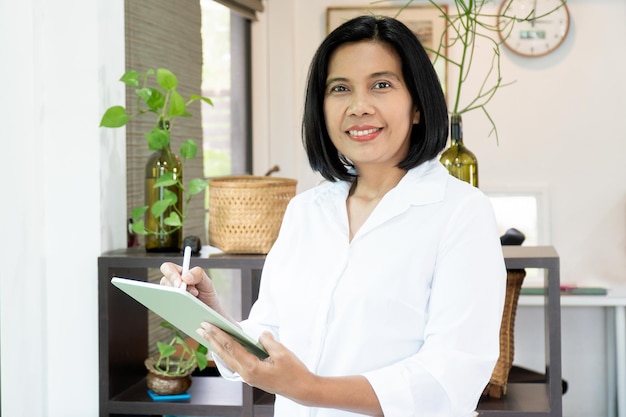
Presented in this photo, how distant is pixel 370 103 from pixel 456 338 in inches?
15.6

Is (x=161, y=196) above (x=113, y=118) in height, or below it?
below

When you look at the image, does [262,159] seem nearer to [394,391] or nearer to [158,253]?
[158,253]

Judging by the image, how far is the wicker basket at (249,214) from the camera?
89.0 inches

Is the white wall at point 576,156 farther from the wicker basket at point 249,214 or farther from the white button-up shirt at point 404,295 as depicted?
the white button-up shirt at point 404,295

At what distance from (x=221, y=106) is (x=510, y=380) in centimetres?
218

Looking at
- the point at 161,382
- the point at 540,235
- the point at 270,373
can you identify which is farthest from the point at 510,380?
the point at 540,235

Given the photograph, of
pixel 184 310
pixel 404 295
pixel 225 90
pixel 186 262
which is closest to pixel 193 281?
pixel 186 262

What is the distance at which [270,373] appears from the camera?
4.00 feet

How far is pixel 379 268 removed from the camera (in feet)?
4.63

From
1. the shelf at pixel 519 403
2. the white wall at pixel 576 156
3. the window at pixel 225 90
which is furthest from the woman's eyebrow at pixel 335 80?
the white wall at pixel 576 156

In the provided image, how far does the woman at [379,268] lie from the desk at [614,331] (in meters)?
2.68

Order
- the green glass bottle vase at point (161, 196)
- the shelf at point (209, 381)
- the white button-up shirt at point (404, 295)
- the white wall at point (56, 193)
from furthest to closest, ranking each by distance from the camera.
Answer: the green glass bottle vase at point (161, 196), the white wall at point (56, 193), the shelf at point (209, 381), the white button-up shirt at point (404, 295)

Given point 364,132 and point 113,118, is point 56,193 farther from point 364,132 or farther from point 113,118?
point 364,132

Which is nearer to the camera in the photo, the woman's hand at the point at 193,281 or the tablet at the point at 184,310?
the tablet at the point at 184,310
